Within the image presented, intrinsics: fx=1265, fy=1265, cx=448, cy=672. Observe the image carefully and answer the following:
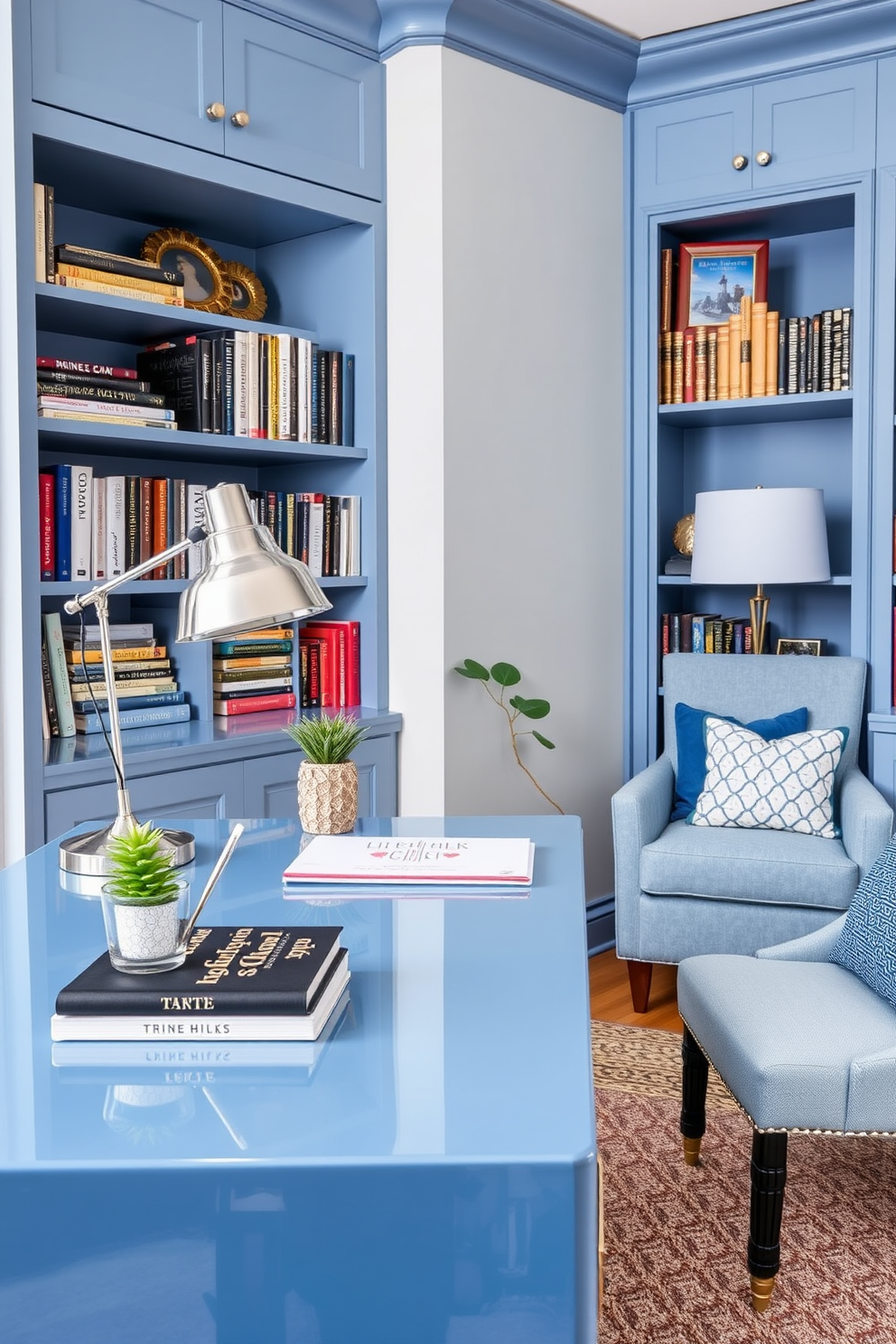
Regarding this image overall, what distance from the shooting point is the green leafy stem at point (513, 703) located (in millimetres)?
3525

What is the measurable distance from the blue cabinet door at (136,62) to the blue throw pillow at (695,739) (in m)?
2.01

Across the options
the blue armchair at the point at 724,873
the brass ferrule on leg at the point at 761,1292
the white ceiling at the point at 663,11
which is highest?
the white ceiling at the point at 663,11

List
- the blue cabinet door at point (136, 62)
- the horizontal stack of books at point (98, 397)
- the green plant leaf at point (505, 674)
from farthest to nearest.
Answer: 1. the green plant leaf at point (505, 674)
2. the horizontal stack of books at point (98, 397)
3. the blue cabinet door at point (136, 62)

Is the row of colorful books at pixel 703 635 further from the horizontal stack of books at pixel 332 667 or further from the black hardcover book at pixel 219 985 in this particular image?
the black hardcover book at pixel 219 985

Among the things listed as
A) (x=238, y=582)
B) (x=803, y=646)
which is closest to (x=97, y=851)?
(x=238, y=582)

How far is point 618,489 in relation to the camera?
163 inches

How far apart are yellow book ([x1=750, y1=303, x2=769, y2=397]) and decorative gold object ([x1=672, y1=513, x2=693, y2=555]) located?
472mm

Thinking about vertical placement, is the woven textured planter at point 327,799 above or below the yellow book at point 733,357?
below

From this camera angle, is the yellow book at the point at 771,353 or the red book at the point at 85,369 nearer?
the red book at the point at 85,369

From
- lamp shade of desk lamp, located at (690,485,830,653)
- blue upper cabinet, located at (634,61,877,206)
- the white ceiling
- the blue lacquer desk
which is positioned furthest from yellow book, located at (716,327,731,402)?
the blue lacquer desk

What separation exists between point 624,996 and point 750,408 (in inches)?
73.2

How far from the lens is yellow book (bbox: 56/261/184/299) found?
294cm

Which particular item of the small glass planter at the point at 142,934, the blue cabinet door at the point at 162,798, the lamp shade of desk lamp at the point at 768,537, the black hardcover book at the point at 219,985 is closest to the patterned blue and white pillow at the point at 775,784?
the lamp shade of desk lamp at the point at 768,537

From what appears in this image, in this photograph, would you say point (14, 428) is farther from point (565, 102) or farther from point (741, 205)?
point (741, 205)
